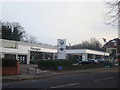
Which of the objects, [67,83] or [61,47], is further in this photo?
[61,47]

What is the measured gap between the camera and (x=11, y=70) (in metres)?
29.8

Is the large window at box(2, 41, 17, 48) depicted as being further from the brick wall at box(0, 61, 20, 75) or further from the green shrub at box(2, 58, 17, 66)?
the brick wall at box(0, 61, 20, 75)

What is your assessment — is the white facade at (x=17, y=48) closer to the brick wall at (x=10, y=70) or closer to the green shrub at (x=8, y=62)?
the green shrub at (x=8, y=62)

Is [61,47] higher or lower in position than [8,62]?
higher

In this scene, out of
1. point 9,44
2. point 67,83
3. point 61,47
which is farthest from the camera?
point 9,44

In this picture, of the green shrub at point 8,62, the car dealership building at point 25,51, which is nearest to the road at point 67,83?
the green shrub at point 8,62

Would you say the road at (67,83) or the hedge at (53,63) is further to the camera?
the hedge at (53,63)

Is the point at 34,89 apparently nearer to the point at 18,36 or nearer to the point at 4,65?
the point at 4,65

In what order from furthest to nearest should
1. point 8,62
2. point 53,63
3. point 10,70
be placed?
point 53,63 → point 8,62 → point 10,70

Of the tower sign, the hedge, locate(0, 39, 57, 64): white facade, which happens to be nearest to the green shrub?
the hedge

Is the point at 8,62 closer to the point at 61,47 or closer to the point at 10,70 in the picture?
the point at 10,70

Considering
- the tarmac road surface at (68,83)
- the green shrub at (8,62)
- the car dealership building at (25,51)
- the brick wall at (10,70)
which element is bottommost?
the tarmac road surface at (68,83)

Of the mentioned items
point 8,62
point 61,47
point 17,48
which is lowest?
point 8,62

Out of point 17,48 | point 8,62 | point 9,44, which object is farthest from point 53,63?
point 17,48
